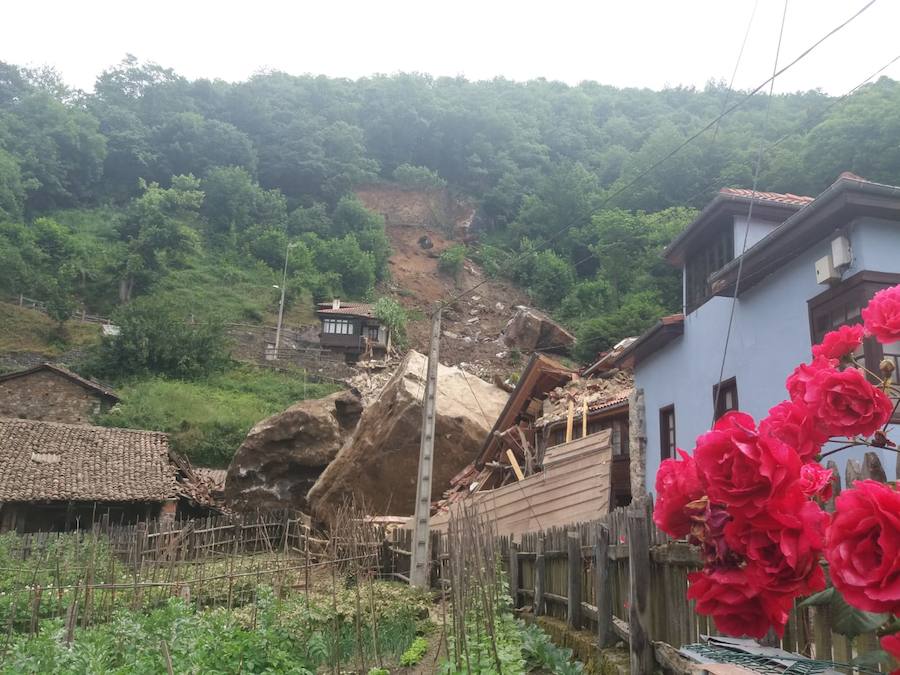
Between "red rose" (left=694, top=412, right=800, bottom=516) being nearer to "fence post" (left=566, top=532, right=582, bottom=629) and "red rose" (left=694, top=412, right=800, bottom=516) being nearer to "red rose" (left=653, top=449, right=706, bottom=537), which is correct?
"red rose" (left=653, top=449, right=706, bottom=537)

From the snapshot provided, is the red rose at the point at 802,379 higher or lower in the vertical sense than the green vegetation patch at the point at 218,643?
higher

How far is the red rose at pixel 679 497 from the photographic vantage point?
150cm

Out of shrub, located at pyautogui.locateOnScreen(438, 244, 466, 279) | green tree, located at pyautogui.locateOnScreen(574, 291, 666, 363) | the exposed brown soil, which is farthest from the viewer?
shrub, located at pyautogui.locateOnScreen(438, 244, 466, 279)

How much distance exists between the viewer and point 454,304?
177 ft

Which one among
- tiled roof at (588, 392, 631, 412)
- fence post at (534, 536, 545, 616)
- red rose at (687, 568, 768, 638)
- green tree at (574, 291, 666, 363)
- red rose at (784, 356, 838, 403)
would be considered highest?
green tree at (574, 291, 666, 363)

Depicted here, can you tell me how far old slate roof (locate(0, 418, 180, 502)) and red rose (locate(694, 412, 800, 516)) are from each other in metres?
22.8

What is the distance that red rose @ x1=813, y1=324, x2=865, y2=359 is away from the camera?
2.01m

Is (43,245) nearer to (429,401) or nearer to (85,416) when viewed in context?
(85,416)

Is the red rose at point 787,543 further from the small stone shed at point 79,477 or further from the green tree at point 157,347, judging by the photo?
the green tree at point 157,347

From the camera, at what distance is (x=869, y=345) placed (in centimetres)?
798

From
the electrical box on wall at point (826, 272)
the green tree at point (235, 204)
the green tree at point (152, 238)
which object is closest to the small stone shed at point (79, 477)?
the electrical box on wall at point (826, 272)

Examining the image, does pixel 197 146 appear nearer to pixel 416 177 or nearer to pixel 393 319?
pixel 416 177

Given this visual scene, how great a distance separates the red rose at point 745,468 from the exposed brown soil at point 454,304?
120ft

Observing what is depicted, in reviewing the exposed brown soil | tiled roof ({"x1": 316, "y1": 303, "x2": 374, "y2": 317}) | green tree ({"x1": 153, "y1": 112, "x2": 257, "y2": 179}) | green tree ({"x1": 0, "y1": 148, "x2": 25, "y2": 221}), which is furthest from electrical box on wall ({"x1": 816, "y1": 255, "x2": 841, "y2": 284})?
green tree ({"x1": 153, "y1": 112, "x2": 257, "y2": 179})
